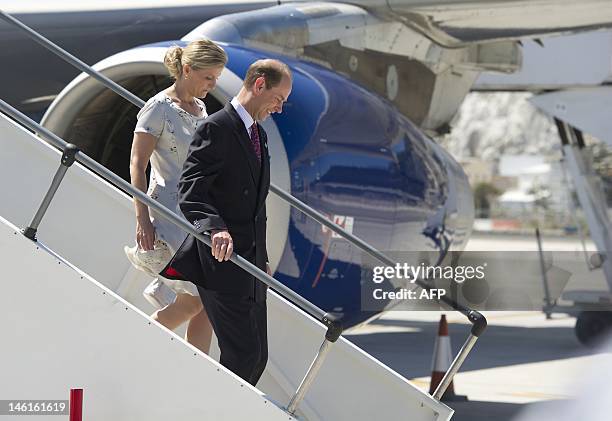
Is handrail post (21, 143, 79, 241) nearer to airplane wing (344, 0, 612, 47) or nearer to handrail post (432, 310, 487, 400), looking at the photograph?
handrail post (432, 310, 487, 400)

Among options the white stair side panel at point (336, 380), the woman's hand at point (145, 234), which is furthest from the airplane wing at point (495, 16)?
the woman's hand at point (145, 234)

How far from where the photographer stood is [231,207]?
4.25 m

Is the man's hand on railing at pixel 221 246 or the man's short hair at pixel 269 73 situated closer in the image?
the man's hand on railing at pixel 221 246

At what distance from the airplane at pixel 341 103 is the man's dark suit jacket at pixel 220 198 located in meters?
2.41

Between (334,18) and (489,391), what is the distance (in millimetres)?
3048

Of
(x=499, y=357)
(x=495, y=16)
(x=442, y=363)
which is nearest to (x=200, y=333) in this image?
(x=442, y=363)

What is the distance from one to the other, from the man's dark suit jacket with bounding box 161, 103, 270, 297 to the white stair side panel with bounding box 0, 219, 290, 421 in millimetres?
259

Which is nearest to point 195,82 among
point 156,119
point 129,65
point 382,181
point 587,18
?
point 156,119

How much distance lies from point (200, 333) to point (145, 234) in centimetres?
49

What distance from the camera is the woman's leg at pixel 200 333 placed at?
181 inches

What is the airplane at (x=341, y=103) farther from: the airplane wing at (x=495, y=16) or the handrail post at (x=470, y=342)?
the handrail post at (x=470, y=342)
